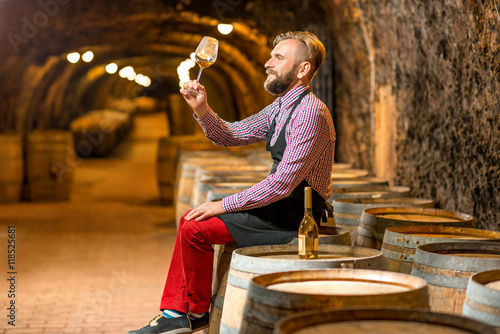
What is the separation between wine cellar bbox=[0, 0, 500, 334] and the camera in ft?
7.24

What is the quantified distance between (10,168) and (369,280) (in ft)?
30.5

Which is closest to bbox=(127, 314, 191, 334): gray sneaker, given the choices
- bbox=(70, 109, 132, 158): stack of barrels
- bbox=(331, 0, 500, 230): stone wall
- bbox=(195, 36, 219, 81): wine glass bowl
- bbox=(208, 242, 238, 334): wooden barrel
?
bbox=(208, 242, 238, 334): wooden barrel

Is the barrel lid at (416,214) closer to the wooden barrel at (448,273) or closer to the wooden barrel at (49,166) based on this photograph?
the wooden barrel at (448,273)

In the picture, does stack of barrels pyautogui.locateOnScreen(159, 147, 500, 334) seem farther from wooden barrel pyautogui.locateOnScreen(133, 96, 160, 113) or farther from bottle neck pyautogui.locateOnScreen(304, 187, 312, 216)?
wooden barrel pyautogui.locateOnScreen(133, 96, 160, 113)

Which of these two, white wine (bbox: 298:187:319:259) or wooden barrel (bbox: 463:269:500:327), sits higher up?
white wine (bbox: 298:187:319:259)

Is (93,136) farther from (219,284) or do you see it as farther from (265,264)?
(265,264)

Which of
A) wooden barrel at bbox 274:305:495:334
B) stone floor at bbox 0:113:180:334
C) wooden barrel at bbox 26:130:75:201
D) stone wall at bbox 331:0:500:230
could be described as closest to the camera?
wooden barrel at bbox 274:305:495:334

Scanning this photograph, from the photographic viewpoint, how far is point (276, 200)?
3.09 m

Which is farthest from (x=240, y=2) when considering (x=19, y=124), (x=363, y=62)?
(x=19, y=124)

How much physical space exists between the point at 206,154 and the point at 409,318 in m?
6.96

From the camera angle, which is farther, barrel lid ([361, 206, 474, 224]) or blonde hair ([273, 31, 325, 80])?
barrel lid ([361, 206, 474, 224])

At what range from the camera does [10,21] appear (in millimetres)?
9156

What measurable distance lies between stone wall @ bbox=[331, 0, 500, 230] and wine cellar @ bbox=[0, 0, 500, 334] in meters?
0.02

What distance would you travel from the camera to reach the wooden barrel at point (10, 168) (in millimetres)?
10516
